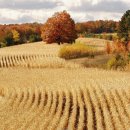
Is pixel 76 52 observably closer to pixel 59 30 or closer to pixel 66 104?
pixel 59 30

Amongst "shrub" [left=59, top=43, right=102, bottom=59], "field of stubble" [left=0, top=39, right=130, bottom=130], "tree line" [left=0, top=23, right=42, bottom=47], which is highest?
"field of stubble" [left=0, top=39, right=130, bottom=130]

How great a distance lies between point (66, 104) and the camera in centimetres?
2852

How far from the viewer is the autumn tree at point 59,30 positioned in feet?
291

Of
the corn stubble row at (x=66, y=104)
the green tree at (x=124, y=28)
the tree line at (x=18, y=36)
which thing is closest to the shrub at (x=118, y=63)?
the corn stubble row at (x=66, y=104)

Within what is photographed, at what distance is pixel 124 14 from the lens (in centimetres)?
8612

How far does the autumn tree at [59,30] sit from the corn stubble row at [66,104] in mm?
49045

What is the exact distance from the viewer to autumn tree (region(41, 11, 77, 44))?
88.6m

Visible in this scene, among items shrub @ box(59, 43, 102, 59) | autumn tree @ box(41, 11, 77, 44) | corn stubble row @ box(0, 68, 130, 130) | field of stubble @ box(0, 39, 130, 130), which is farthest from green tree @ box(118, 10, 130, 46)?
corn stubble row @ box(0, 68, 130, 130)

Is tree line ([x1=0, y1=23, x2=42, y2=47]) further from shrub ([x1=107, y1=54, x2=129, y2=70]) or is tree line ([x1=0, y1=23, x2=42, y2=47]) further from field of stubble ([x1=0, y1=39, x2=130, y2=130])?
field of stubble ([x1=0, y1=39, x2=130, y2=130])

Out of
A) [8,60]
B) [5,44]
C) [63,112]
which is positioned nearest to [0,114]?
[63,112]

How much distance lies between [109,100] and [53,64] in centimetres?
2867

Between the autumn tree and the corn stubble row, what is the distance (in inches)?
1931

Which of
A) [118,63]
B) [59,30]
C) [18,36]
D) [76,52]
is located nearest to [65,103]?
[118,63]

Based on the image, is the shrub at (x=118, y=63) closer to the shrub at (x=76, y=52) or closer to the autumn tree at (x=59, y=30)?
the shrub at (x=76, y=52)
